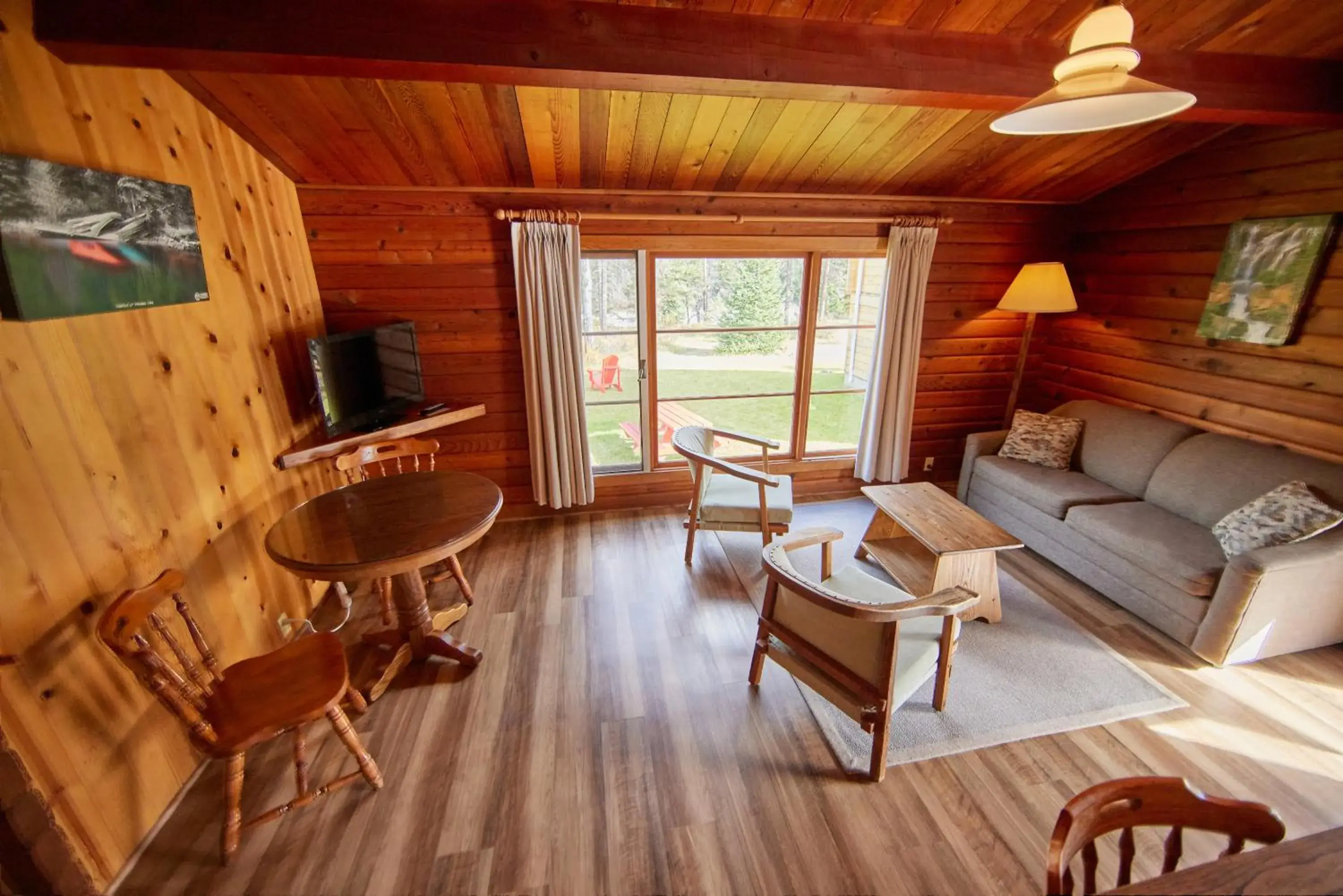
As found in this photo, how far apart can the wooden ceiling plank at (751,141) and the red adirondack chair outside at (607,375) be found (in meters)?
1.22

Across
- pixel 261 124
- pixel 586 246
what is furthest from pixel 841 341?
pixel 261 124

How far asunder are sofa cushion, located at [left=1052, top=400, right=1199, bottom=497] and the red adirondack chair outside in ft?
9.79

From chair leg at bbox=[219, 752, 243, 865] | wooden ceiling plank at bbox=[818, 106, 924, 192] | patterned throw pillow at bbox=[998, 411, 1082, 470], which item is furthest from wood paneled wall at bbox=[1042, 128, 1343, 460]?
chair leg at bbox=[219, 752, 243, 865]

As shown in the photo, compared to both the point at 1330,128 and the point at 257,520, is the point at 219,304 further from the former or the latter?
the point at 1330,128

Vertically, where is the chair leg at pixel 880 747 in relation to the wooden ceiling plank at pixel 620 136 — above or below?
below

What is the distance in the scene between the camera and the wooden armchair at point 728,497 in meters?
2.68

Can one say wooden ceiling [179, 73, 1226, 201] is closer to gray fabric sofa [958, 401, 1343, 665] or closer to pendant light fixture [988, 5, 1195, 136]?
pendant light fixture [988, 5, 1195, 136]

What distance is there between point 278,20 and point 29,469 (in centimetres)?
141

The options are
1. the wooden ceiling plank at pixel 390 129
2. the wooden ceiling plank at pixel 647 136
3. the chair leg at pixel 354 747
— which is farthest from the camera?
the wooden ceiling plank at pixel 647 136

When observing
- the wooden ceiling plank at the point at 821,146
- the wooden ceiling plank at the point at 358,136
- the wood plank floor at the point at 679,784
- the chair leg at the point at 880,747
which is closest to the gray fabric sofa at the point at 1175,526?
the wood plank floor at the point at 679,784

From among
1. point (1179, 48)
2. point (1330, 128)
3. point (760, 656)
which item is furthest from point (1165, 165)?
point (760, 656)

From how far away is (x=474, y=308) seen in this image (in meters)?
3.07

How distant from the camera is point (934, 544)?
231 cm

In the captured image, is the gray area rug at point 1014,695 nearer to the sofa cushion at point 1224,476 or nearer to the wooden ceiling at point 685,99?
the sofa cushion at point 1224,476
